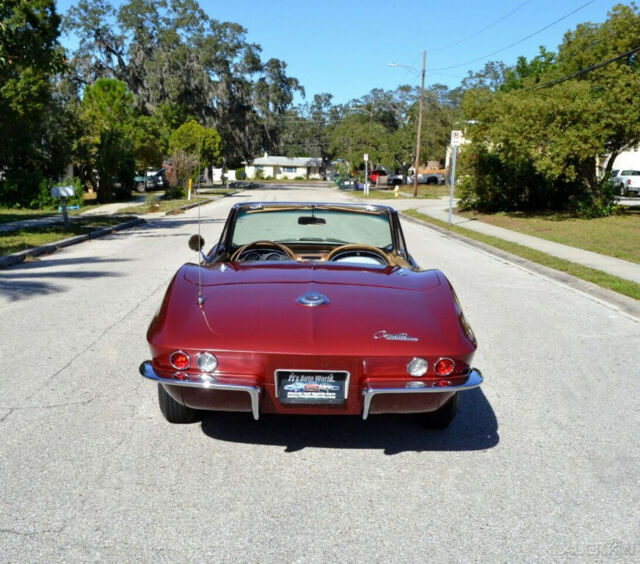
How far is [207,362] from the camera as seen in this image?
346cm

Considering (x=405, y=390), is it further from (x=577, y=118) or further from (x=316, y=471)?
(x=577, y=118)

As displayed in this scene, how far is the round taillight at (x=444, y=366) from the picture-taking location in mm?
3533

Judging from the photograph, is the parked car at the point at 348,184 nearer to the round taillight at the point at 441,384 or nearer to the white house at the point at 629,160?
the white house at the point at 629,160

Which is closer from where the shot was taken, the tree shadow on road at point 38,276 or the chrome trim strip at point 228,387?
the chrome trim strip at point 228,387

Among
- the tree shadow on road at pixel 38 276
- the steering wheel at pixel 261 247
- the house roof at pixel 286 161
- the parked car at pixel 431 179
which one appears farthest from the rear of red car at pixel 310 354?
the house roof at pixel 286 161

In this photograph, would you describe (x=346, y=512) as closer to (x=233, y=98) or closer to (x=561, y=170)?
(x=561, y=170)

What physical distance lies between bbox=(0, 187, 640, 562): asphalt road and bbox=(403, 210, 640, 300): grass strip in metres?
3.57

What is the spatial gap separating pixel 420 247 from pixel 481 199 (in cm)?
1406

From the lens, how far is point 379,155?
6328 cm

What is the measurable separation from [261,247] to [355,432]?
150cm

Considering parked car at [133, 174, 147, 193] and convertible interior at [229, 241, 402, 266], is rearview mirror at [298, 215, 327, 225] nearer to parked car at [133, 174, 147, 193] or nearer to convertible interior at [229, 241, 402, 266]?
convertible interior at [229, 241, 402, 266]

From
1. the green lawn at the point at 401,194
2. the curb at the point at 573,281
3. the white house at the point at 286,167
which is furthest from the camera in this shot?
the white house at the point at 286,167

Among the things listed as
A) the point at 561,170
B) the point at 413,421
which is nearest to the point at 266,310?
the point at 413,421

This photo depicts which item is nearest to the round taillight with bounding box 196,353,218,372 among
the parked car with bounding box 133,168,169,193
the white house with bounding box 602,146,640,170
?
the parked car with bounding box 133,168,169,193
